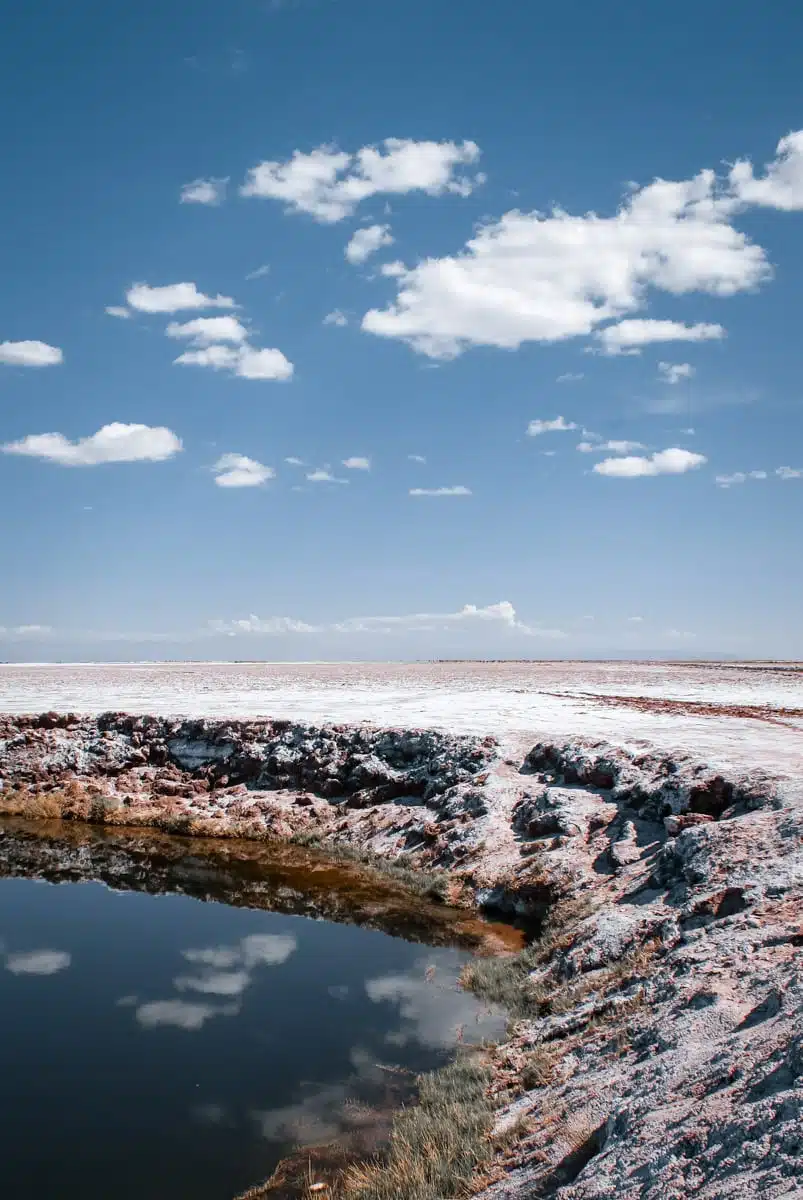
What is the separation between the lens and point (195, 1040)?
Answer: 10.1 metres

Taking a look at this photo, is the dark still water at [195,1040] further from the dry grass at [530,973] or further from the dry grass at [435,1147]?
the dry grass at [435,1147]

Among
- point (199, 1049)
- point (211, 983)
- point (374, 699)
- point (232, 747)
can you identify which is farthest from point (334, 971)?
point (374, 699)

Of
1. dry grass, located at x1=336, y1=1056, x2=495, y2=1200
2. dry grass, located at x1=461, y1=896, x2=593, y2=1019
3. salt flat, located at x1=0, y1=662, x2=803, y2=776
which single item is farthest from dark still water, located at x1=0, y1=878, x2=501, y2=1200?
salt flat, located at x1=0, y1=662, x2=803, y2=776

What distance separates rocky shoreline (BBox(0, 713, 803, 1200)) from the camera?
5.45 metres

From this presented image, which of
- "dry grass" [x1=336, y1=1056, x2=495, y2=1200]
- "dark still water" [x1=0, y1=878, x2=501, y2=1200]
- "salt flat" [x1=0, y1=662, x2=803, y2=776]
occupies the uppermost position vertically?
"salt flat" [x1=0, y1=662, x2=803, y2=776]

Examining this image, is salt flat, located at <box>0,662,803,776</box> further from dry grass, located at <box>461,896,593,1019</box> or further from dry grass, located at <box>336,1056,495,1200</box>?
dry grass, located at <box>336,1056,495,1200</box>

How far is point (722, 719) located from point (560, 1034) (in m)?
19.1

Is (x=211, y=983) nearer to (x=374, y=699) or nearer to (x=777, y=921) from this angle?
(x=777, y=921)

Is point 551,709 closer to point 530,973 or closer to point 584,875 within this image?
point 584,875

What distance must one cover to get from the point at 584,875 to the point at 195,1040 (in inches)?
287

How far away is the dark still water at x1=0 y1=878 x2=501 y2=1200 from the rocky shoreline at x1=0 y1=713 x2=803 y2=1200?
1.80 meters

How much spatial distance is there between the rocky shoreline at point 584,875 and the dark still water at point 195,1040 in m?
1.80

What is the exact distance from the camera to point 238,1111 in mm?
8484

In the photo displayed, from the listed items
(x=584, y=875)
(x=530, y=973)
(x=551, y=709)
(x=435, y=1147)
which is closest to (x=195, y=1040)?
(x=435, y=1147)
